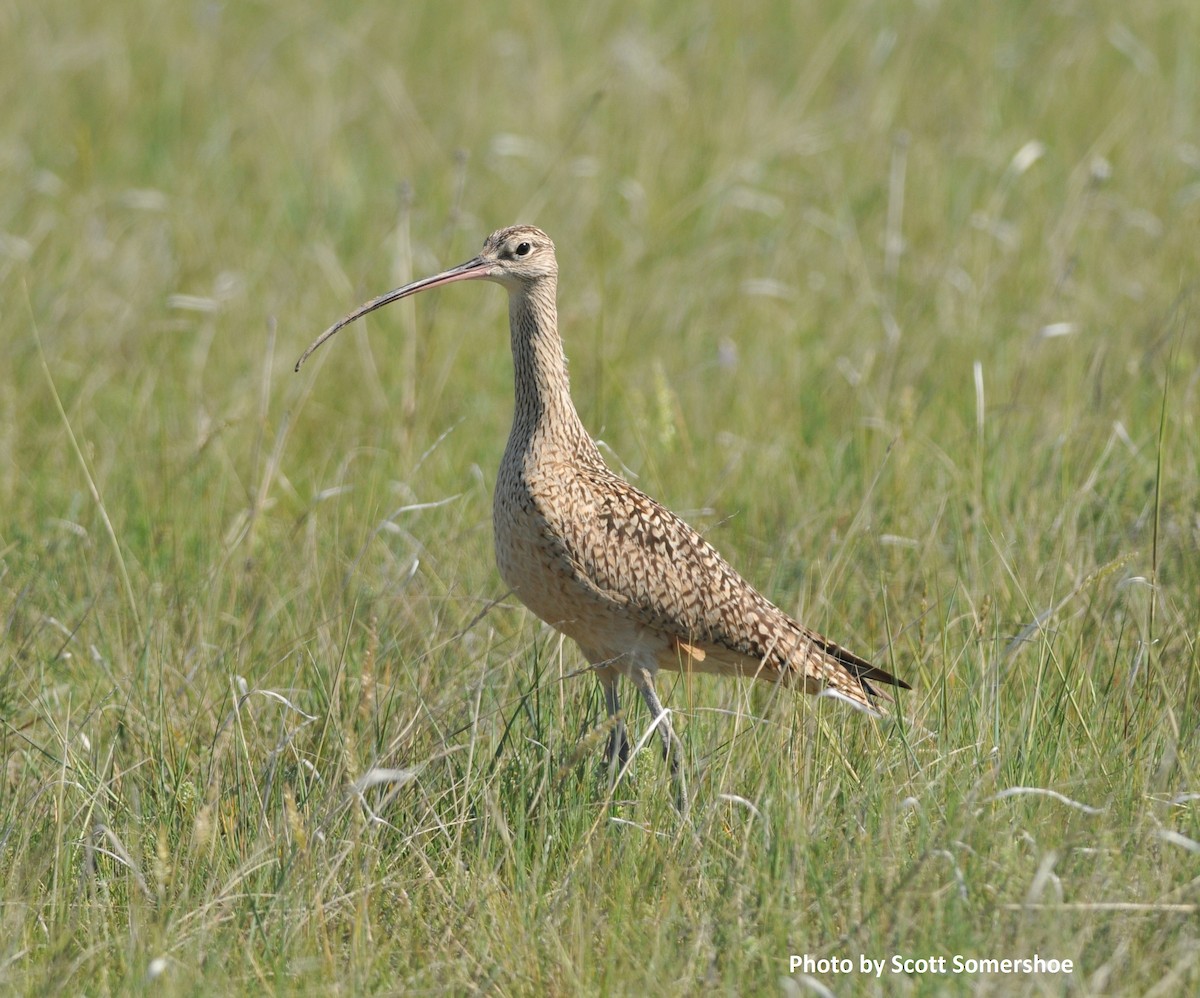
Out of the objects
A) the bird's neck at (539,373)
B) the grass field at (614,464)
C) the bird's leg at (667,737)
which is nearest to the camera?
the grass field at (614,464)

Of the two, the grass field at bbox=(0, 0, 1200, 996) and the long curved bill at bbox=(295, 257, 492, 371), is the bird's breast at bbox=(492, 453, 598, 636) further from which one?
the long curved bill at bbox=(295, 257, 492, 371)

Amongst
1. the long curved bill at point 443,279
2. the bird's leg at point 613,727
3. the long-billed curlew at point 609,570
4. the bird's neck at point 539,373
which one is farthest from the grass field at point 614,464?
the long curved bill at point 443,279

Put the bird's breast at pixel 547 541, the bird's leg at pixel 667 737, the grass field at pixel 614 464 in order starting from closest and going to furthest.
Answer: the grass field at pixel 614 464 < the bird's leg at pixel 667 737 < the bird's breast at pixel 547 541

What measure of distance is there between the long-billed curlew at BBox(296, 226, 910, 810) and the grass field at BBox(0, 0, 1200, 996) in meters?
0.15

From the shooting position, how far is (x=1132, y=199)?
7648mm

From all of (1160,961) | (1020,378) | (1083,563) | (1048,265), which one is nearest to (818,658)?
(1083,563)

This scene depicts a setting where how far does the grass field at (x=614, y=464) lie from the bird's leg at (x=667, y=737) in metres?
0.06

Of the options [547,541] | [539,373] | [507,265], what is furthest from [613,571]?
[507,265]

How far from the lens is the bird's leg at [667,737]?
362cm

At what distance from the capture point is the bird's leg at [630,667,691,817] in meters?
3.62

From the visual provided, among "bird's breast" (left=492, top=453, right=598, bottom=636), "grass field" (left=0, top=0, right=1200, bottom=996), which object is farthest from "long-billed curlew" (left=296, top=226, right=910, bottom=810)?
"grass field" (left=0, top=0, right=1200, bottom=996)

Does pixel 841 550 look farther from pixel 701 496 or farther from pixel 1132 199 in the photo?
pixel 1132 199

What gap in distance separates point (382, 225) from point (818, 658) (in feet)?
14.5

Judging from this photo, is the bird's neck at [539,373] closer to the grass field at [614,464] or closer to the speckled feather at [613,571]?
the speckled feather at [613,571]
